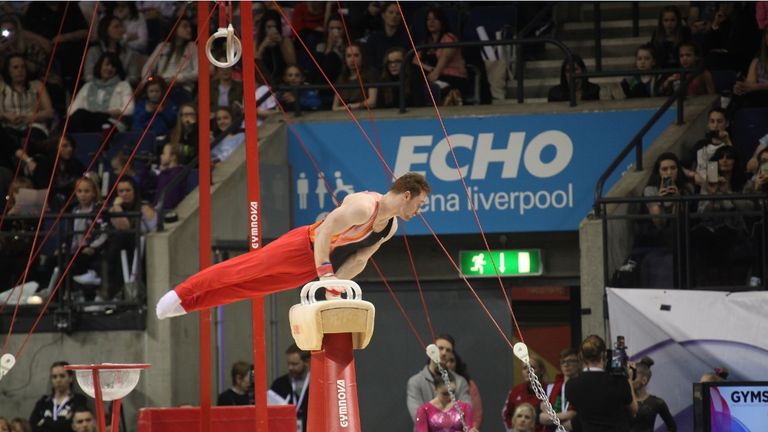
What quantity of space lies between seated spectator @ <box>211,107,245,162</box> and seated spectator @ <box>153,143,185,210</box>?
279 millimetres

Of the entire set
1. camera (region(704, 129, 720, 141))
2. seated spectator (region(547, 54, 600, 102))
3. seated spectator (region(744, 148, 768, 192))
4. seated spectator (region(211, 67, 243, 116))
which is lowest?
seated spectator (region(744, 148, 768, 192))

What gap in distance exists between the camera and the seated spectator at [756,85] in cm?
961

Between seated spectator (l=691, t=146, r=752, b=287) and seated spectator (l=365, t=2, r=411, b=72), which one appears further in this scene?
seated spectator (l=365, t=2, r=411, b=72)

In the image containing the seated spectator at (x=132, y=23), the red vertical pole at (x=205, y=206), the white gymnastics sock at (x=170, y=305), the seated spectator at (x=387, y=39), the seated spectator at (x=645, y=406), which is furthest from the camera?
the seated spectator at (x=132, y=23)

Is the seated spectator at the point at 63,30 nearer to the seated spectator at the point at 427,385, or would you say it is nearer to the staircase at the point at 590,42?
the staircase at the point at 590,42

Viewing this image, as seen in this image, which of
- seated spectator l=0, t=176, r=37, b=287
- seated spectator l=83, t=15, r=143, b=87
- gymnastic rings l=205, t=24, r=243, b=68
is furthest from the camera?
seated spectator l=83, t=15, r=143, b=87

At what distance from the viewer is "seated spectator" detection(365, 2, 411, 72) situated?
11.0 m

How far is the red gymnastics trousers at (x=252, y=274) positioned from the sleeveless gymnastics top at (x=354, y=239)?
5.8 inches

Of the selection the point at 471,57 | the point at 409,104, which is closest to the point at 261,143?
the point at 409,104

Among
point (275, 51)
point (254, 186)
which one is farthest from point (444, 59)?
point (254, 186)

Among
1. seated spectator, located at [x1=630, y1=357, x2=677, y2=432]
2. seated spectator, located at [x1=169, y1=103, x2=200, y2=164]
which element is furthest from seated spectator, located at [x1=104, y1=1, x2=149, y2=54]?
seated spectator, located at [x1=630, y1=357, x2=677, y2=432]

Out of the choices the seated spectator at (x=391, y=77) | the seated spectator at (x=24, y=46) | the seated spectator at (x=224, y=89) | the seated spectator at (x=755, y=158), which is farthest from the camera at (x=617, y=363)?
the seated spectator at (x=24, y=46)

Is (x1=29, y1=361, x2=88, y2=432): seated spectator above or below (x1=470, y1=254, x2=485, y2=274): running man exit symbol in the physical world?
below

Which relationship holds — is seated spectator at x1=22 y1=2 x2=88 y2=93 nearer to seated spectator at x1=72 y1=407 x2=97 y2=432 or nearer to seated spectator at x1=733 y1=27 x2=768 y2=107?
seated spectator at x1=72 y1=407 x2=97 y2=432
